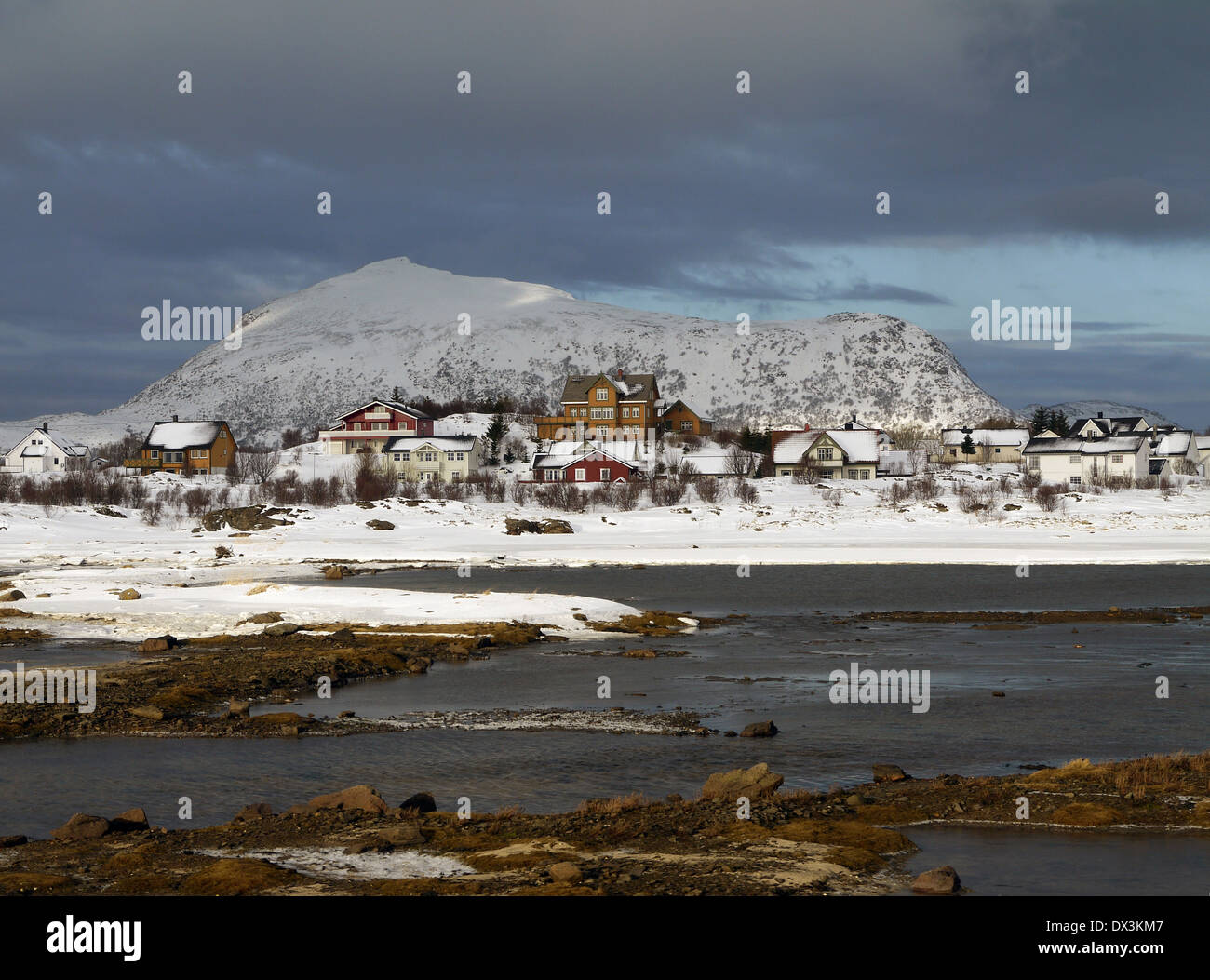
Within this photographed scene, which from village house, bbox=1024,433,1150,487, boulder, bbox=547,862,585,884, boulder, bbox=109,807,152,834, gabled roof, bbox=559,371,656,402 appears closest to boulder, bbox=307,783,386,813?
boulder, bbox=109,807,152,834

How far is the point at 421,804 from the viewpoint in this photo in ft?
48.5

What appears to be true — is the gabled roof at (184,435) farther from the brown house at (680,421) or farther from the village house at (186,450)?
the brown house at (680,421)

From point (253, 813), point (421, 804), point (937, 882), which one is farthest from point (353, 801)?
point (937, 882)

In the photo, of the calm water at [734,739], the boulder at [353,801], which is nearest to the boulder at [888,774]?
the calm water at [734,739]

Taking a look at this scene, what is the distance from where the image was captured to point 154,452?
12781 cm

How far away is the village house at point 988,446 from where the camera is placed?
142m

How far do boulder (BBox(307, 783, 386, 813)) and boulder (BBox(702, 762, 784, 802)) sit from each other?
4.03m

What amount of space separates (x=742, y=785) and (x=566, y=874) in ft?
15.2

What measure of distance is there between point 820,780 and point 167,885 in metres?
8.98

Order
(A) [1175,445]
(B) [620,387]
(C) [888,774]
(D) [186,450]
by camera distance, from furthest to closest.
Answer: (A) [1175,445]
(B) [620,387]
(D) [186,450]
(C) [888,774]

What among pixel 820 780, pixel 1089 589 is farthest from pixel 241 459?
pixel 820 780

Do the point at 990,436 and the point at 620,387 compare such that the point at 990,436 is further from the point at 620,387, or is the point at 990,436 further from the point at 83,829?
the point at 83,829

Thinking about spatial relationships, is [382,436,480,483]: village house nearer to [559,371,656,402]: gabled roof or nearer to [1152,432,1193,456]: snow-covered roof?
[559,371,656,402]: gabled roof
